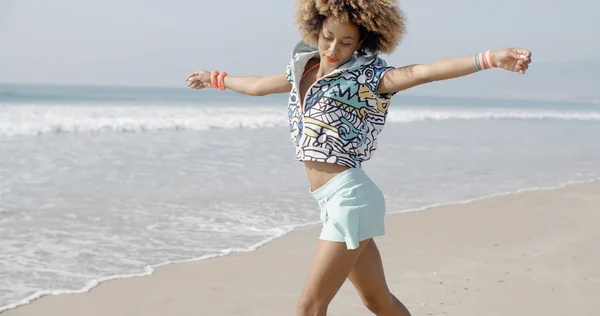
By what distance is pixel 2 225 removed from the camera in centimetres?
680

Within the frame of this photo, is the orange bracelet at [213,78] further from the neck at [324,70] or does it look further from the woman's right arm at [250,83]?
the neck at [324,70]

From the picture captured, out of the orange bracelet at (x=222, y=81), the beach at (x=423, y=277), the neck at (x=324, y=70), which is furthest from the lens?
the beach at (x=423, y=277)

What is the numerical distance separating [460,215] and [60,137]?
11.0 meters

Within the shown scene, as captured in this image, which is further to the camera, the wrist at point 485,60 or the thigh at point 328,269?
the thigh at point 328,269

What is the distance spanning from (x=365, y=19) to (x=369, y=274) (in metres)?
1.14

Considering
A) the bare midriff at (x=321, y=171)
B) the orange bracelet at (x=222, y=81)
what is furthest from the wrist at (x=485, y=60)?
the orange bracelet at (x=222, y=81)

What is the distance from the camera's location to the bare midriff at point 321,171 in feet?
10.5

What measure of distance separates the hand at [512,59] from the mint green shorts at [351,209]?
0.75m

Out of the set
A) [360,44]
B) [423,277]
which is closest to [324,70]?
[360,44]

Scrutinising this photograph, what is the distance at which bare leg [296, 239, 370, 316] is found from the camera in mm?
3123

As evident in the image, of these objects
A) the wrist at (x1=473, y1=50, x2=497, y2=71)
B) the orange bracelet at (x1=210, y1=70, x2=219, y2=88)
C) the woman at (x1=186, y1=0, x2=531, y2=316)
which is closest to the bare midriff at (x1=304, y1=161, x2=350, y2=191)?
the woman at (x1=186, y1=0, x2=531, y2=316)

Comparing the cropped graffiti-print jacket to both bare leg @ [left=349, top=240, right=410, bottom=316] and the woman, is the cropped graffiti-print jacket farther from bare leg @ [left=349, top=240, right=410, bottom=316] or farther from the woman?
bare leg @ [left=349, top=240, right=410, bottom=316]

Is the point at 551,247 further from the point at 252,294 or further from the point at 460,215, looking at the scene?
the point at 252,294

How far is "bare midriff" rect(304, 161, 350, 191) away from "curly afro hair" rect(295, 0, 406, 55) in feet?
1.76
